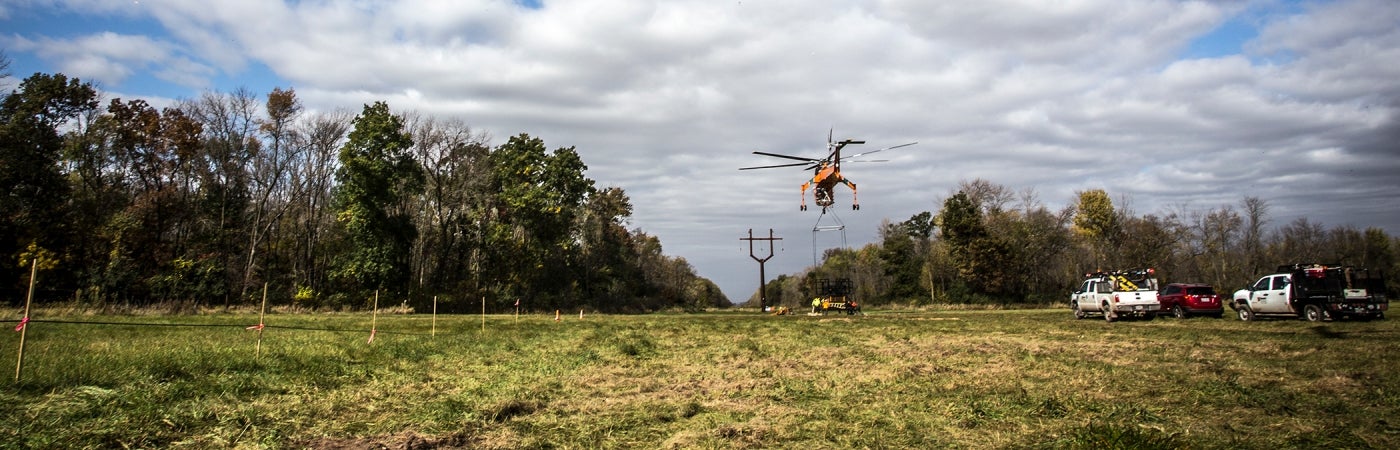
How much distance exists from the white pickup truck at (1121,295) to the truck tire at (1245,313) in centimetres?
232

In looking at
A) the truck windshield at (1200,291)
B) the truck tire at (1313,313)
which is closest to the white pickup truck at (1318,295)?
the truck tire at (1313,313)

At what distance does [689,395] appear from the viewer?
9.66 meters

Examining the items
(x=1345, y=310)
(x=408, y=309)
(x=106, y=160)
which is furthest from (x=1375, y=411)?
(x=106, y=160)

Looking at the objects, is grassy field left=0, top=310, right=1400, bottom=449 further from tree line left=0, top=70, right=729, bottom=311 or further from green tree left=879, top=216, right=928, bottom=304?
green tree left=879, top=216, right=928, bottom=304

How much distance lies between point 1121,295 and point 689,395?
22662mm

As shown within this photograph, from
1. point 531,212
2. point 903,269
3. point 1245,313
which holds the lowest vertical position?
point 1245,313

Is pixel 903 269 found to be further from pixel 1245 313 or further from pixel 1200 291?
pixel 1245 313

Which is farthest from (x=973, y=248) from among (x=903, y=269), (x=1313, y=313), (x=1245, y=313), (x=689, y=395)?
(x=689, y=395)

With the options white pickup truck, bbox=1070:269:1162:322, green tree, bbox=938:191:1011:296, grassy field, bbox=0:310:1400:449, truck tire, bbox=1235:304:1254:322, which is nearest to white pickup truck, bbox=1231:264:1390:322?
truck tire, bbox=1235:304:1254:322

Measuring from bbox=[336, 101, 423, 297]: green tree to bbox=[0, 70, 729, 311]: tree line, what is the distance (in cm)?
9

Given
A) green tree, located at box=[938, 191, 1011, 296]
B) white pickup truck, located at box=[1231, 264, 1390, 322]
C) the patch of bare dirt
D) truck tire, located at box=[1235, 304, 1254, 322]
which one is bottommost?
the patch of bare dirt

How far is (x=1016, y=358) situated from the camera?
1351 cm

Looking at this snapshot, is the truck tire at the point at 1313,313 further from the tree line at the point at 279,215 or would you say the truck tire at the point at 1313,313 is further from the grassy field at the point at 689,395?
the tree line at the point at 279,215

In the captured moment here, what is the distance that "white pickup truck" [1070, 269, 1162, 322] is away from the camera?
25.6 metres
